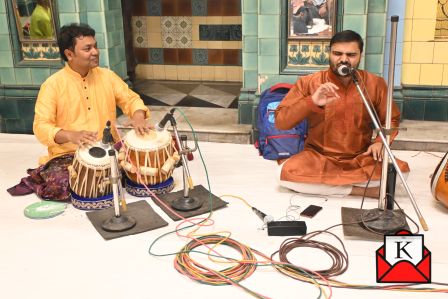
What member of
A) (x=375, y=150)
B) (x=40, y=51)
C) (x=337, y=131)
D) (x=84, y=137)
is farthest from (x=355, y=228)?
(x=40, y=51)

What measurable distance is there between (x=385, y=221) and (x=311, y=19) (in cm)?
222

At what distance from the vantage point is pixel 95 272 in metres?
2.70

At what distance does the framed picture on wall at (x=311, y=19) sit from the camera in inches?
178

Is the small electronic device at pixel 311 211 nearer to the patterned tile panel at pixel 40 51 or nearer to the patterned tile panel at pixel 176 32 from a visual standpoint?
the patterned tile panel at pixel 40 51

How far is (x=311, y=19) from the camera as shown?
4.58 m

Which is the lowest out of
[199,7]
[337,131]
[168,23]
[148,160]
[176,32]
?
[148,160]

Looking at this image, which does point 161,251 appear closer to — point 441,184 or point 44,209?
point 44,209

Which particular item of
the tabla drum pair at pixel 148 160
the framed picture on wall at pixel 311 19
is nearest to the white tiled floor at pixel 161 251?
the tabla drum pair at pixel 148 160

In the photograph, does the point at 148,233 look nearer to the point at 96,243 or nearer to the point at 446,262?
the point at 96,243

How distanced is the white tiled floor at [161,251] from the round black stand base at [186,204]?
0.12m

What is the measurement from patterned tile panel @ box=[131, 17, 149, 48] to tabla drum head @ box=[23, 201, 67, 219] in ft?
12.1

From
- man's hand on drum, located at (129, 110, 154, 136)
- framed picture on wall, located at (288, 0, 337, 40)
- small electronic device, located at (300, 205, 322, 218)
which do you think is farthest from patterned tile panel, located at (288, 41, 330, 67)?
small electronic device, located at (300, 205, 322, 218)

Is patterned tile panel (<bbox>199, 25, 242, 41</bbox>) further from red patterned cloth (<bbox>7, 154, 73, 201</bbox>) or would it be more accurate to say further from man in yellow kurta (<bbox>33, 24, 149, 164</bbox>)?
red patterned cloth (<bbox>7, 154, 73, 201</bbox>)

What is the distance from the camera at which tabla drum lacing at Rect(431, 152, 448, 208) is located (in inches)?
123
